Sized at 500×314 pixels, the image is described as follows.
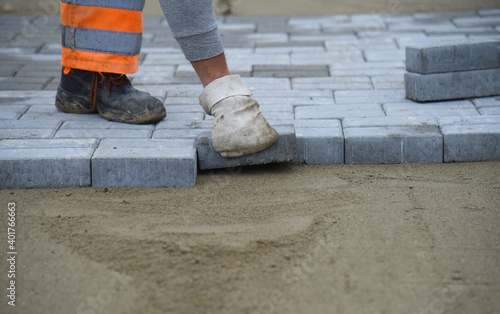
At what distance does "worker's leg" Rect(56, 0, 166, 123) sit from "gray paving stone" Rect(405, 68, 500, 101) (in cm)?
146

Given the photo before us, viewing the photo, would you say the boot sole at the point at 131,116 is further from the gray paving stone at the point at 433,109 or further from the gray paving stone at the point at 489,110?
the gray paving stone at the point at 489,110

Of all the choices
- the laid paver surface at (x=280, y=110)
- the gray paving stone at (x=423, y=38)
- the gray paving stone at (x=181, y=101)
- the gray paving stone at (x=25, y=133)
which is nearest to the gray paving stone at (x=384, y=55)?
the laid paver surface at (x=280, y=110)

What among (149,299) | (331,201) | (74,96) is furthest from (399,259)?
(74,96)

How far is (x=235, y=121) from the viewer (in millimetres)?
2590

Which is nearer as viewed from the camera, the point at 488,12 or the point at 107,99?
the point at 107,99

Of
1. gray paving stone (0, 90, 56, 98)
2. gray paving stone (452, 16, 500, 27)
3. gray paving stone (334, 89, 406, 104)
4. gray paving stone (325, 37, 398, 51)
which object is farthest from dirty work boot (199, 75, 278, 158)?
gray paving stone (452, 16, 500, 27)

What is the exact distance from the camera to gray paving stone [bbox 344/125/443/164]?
2.77 m

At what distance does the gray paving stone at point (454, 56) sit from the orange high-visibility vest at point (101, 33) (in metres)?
1.59

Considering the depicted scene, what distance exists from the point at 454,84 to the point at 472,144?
62 centimetres

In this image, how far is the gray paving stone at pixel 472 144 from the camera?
2760mm

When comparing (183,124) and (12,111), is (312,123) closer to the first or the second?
(183,124)
